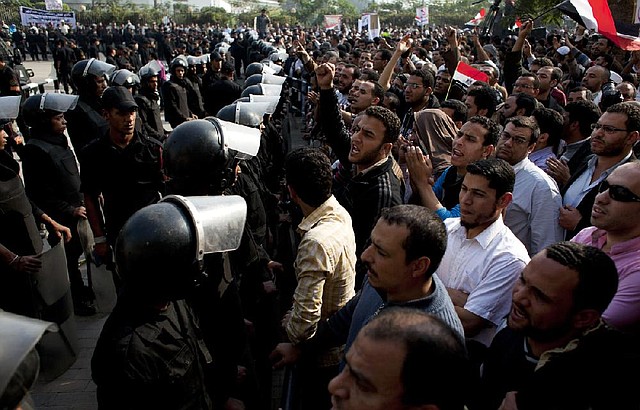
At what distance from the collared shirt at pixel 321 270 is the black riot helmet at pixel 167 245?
0.55 metres

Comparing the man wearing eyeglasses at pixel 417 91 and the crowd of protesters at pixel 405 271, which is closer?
the crowd of protesters at pixel 405 271

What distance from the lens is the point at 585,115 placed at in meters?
4.59

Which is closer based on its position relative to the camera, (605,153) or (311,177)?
(311,177)

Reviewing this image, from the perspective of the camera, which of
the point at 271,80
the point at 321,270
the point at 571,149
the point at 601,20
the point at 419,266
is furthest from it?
the point at 271,80

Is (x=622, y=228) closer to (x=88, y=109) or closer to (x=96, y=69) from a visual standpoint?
(x=88, y=109)

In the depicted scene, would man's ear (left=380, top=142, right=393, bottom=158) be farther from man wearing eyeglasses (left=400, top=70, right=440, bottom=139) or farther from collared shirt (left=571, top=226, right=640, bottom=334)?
man wearing eyeglasses (left=400, top=70, right=440, bottom=139)

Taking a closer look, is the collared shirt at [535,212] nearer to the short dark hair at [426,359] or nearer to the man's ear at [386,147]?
the man's ear at [386,147]

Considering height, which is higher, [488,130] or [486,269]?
[488,130]

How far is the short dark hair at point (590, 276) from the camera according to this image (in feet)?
6.54

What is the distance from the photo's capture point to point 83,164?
13.1ft

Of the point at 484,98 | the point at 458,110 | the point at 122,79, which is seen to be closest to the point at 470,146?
the point at 458,110

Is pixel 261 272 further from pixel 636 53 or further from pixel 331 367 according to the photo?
pixel 636 53

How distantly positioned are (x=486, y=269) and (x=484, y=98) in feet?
10.5

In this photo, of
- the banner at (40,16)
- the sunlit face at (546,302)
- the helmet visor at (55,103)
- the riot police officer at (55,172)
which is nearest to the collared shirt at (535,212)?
the sunlit face at (546,302)
